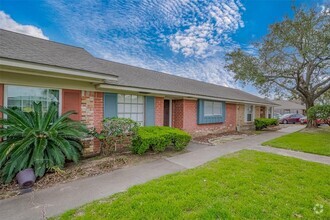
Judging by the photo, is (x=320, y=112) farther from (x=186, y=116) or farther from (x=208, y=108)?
(x=186, y=116)

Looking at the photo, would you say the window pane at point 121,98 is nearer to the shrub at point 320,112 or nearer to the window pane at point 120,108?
the window pane at point 120,108

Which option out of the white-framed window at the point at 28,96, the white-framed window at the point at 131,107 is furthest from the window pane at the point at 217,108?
the white-framed window at the point at 28,96

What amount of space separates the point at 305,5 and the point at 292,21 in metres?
1.36

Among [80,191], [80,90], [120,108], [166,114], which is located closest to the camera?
[80,191]

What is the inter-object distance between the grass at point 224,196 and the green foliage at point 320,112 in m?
12.0

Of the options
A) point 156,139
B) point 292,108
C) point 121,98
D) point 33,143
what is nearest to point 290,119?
point 292,108

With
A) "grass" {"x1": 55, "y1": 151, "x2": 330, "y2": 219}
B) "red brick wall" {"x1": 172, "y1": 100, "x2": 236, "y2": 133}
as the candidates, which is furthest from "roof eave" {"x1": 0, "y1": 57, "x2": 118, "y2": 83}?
"red brick wall" {"x1": 172, "y1": 100, "x2": 236, "y2": 133}

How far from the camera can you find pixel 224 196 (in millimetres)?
3414

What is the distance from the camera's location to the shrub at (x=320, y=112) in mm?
13542

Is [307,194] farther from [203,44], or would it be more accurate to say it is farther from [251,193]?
[203,44]

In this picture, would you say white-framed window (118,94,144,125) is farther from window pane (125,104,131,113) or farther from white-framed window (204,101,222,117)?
white-framed window (204,101,222,117)

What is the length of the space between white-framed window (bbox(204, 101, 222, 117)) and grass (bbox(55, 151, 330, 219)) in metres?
6.89

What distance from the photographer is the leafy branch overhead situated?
42.2 ft

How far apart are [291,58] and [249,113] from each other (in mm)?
5895
